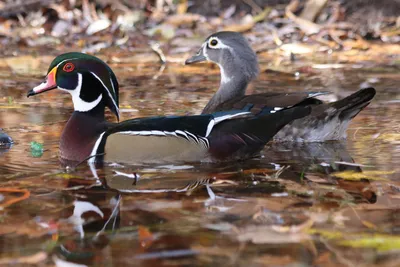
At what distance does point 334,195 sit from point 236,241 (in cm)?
113

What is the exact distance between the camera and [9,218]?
443 centimetres

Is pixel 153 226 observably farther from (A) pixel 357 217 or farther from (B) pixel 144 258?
(A) pixel 357 217

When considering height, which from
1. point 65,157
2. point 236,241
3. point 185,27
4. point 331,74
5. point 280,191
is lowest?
point 185,27

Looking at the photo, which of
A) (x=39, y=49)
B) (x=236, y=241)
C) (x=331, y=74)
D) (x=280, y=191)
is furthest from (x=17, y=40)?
(x=236, y=241)

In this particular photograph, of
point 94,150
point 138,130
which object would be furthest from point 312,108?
point 94,150

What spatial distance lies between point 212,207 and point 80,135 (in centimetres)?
170

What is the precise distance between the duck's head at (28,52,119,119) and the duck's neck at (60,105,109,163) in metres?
0.12

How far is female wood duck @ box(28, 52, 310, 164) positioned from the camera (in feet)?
19.0

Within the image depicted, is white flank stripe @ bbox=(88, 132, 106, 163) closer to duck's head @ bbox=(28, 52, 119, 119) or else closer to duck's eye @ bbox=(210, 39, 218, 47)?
duck's head @ bbox=(28, 52, 119, 119)

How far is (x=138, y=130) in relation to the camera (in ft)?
18.9

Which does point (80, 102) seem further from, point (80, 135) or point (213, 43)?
point (213, 43)

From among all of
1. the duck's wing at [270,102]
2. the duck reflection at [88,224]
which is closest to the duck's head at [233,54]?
the duck's wing at [270,102]

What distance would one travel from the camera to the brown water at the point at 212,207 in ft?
12.4

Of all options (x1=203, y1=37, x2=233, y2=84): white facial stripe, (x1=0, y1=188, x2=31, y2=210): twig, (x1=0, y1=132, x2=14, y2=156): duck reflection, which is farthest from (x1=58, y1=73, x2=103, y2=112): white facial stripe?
(x1=203, y1=37, x2=233, y2=84): white facial stripe
